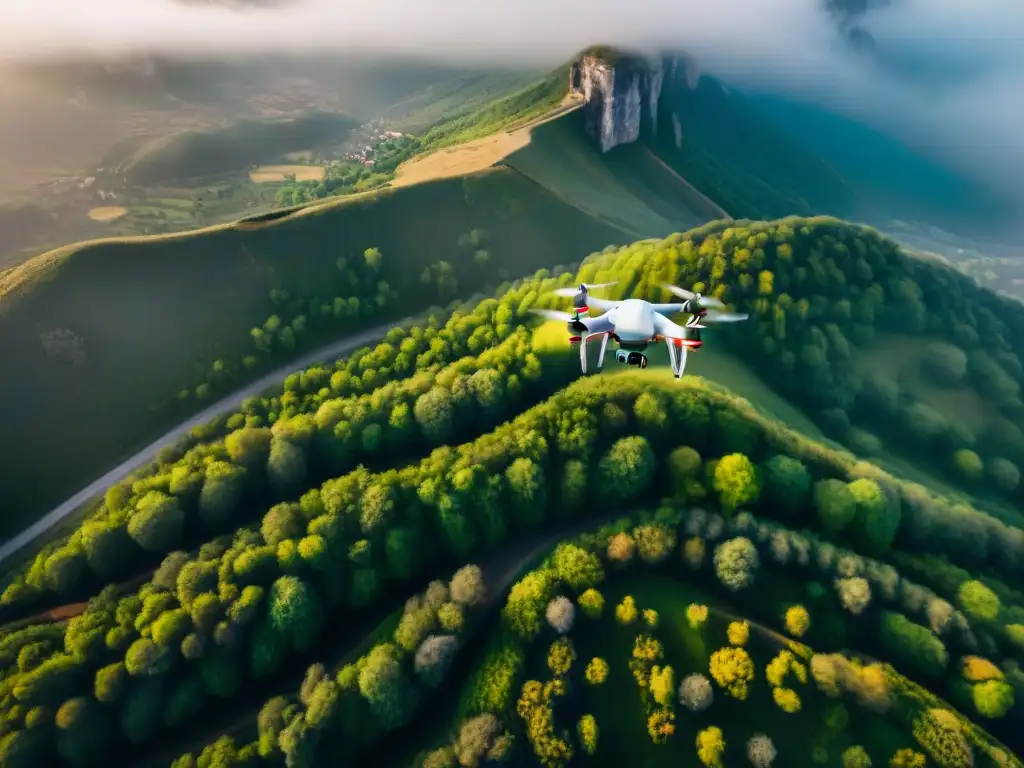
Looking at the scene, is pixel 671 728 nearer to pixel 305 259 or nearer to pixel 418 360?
pixel 418 360

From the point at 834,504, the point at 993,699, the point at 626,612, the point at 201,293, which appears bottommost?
the point at 993,699

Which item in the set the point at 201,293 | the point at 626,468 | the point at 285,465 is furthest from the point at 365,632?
the point at 201,293

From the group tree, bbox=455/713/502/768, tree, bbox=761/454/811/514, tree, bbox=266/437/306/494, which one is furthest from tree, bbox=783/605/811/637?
tree, bbox=266/437/306/494

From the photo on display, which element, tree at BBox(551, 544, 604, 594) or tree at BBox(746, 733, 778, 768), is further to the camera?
tree at BBox(551, 544, 604, 594)

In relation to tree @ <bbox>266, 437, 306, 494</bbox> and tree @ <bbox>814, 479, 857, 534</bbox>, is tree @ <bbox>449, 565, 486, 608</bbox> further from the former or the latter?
tree @ <bbox>814, 479, 857, 534</bbox>

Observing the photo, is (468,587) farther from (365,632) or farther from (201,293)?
(201,293)
